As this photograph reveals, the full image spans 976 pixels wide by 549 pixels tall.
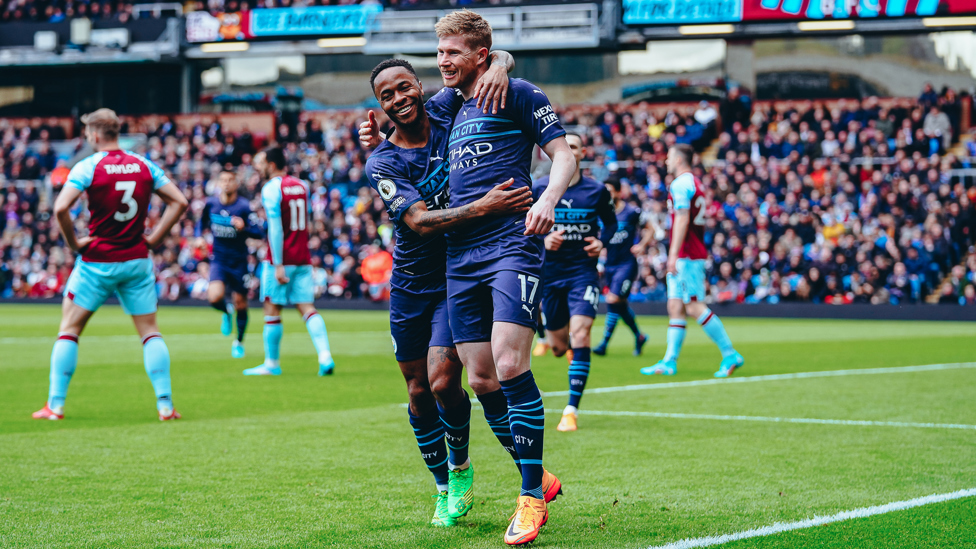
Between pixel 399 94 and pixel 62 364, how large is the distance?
4780mm

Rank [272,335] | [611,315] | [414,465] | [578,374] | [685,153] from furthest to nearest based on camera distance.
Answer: [611,315]
[272,335]
[685,153]
[578,374]
[414,465]

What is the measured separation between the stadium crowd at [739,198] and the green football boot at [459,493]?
16.8 metres

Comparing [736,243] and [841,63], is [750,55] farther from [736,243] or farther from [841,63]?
[736,243]

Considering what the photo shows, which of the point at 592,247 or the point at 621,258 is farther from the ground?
the point at 592,247

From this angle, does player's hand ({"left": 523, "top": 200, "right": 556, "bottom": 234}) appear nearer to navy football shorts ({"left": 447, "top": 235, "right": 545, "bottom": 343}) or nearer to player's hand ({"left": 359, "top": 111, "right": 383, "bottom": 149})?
navy football shorts ({"left": 447, "top": 235, "right": 545, "bottom": 343})

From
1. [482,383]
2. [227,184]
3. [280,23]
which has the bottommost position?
[482,383]

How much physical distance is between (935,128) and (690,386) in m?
22.4

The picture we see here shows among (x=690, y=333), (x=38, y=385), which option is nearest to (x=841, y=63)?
(x=690, y=333)

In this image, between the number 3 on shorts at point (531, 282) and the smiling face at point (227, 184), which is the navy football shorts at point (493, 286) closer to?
the number 3 on shorts at point (531, 282)

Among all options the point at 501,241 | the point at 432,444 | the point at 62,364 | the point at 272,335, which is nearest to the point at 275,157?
the point at 272,335

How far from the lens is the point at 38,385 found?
10.5 m

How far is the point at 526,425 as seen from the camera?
4.48 meters

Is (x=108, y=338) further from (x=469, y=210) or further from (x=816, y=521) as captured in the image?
(x=816, y=521)

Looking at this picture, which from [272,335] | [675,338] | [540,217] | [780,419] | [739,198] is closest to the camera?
[540,217]
